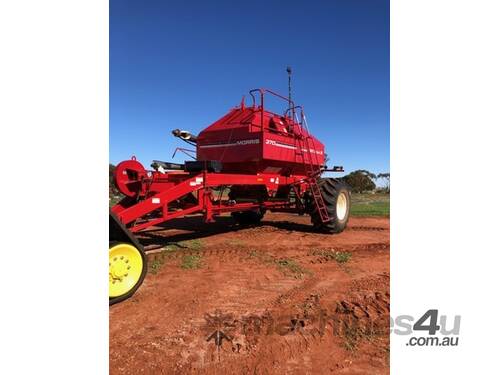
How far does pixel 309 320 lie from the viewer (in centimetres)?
336

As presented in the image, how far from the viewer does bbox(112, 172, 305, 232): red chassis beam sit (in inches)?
193

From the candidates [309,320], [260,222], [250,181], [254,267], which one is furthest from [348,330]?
[260,222]

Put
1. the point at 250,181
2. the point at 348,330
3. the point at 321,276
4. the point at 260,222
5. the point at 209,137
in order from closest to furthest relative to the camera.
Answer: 1. the point at 348,330
2. the point at 321,276
3. the point at 250,181
4. the point at 209,137
5. the point at 260,222

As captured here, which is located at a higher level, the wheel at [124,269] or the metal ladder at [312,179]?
the metal ladder at [312,179]

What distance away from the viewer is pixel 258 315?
347cm

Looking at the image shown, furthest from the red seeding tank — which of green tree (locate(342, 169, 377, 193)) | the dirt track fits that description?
green tree (locate(342, 169, 377, 193))

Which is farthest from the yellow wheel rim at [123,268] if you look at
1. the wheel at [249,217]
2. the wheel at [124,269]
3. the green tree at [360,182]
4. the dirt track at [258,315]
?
the green tree at [360,182]

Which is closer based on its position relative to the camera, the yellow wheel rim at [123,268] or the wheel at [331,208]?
the yellow wheel rim at [123,268]

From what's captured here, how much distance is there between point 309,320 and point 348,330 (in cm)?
39

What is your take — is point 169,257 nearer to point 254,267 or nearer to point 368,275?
point 254,267

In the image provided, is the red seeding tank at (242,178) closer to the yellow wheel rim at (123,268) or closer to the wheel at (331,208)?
the wheel at (331,208)

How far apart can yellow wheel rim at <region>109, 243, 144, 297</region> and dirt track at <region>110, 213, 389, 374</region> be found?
7.9 inches

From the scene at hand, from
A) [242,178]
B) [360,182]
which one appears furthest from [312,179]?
[360,182]

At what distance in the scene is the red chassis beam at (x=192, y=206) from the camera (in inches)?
193
